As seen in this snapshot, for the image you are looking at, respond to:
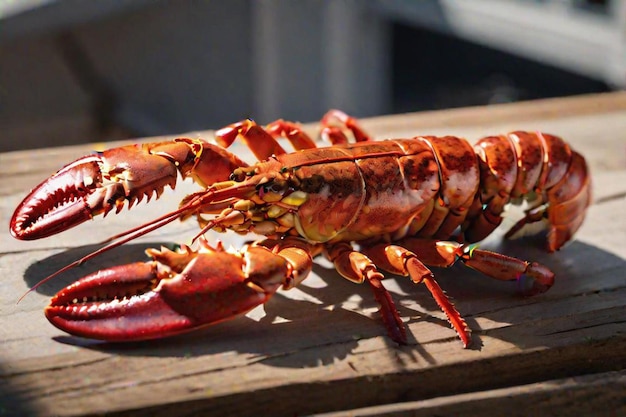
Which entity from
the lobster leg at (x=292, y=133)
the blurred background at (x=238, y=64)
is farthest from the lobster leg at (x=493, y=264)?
the blurred background at (x=238, y=64)

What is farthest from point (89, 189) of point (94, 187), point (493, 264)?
point (493, 264)

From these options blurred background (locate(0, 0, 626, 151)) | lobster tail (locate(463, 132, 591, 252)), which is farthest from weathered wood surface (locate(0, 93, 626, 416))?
blurred background (locate(0, 0, 626, 151))

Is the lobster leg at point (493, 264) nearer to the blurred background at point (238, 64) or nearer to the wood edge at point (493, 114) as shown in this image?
the wood edge at point (493, 114)

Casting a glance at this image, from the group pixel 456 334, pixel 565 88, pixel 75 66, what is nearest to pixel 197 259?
pixel 456 334

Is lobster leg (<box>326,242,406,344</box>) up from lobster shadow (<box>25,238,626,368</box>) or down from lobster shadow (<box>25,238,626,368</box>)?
up

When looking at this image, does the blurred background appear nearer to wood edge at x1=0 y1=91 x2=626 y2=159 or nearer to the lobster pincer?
wood edge at x1=0 y1=91 x2=626 y2=159
